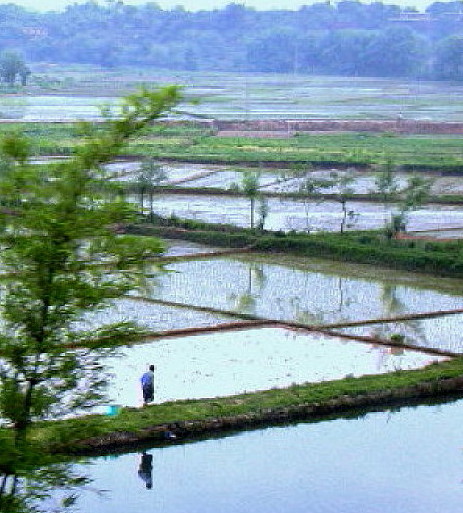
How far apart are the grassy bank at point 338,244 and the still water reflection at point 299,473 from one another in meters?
6.88

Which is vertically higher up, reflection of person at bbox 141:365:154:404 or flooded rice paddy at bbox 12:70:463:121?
reflection of person at bbox 141:365:154:404

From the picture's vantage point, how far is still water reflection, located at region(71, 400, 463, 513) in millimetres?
9367

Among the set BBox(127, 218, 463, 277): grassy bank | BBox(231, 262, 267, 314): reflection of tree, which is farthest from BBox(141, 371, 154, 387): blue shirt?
BBox(127, 218, 463, 277): grassy bank

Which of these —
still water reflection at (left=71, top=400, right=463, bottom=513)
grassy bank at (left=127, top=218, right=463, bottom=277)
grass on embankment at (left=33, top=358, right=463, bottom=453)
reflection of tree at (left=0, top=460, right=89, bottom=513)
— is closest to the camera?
reflection of tree at (left=0, top=460, right=89, bottom=513)

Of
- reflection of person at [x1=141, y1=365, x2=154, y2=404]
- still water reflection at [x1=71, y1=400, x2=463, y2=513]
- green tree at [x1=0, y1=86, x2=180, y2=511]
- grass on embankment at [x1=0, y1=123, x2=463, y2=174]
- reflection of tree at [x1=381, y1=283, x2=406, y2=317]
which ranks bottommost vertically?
grass on embankment at [x1=0, y1=123, x2=463, y2=174]

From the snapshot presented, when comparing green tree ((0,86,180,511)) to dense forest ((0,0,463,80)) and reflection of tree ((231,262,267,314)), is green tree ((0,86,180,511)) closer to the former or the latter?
reflection of tree ((231,262,267,314))

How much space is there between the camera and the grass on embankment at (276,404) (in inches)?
408

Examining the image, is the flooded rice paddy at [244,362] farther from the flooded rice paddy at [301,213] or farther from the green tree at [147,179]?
the green tree at [147,179]

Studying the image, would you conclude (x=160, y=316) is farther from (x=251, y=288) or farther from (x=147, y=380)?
(x=147, y=380)

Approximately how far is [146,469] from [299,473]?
113cm

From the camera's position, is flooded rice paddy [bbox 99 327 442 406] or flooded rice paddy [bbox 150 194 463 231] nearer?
flooded rice paddy [bbox 99 327 442 406]

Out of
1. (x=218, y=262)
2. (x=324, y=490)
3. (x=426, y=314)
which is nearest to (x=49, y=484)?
(x=324, y=490)

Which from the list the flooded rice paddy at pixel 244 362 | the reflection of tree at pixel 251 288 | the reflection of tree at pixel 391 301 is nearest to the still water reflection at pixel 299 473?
the flooded rice paddy at pixel 244 362

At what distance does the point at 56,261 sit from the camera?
609 cm
